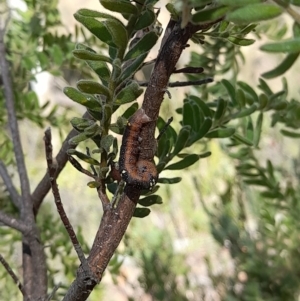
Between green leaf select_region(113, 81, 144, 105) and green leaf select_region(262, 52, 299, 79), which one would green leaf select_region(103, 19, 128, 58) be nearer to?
green leaf select_region(113, 81, 144, 105)

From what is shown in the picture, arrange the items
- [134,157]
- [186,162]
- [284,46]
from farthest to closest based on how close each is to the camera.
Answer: [186,162] < [134,157] < [284,46]

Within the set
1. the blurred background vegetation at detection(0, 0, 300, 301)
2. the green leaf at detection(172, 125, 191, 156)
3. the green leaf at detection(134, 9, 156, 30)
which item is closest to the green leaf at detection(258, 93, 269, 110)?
the blurred background vegetation at detection(0, 0, 300, 301)

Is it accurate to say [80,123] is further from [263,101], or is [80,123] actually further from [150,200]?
[263,101]

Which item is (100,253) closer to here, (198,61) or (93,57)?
(93,57)

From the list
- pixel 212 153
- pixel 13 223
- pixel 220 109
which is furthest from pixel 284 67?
pixel 212 153

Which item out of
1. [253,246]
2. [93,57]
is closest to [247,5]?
[93,57]
